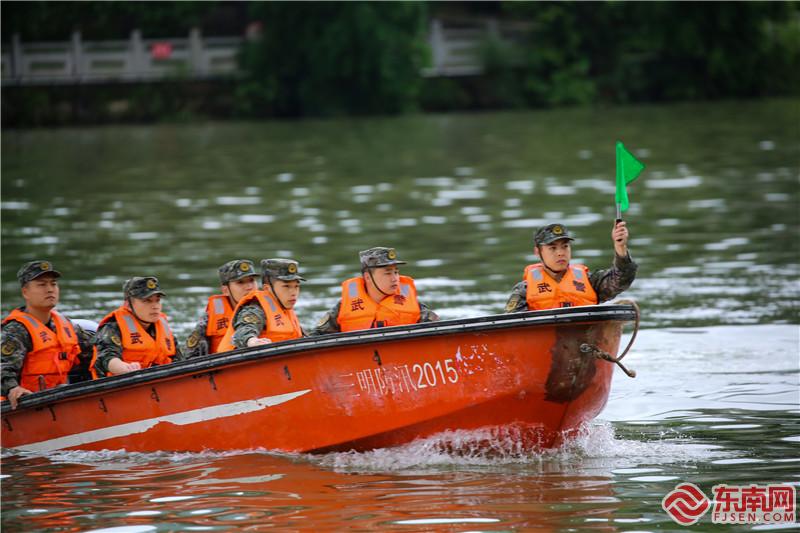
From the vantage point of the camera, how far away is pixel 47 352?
437 inches

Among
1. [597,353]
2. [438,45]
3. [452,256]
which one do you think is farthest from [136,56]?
[597,353]

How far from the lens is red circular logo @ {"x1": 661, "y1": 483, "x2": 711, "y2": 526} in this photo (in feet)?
27.7

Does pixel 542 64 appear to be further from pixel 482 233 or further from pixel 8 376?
pixel 8 376

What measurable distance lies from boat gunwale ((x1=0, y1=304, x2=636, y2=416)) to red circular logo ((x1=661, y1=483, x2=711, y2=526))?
4.16 feet

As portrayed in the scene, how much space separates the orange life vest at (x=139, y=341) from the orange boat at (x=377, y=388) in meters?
0.41

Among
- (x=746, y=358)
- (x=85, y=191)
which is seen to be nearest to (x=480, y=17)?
(x=85, y=191)

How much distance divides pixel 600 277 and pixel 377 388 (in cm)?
198

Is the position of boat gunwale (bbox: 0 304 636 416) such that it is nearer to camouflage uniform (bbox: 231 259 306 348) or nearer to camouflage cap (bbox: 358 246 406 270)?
camouflage uniform (bbox: 231 259 306 348)

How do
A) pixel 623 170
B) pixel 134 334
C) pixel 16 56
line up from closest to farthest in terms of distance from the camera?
pixel 623 170 < pixel 134 334 < pixel 16 56

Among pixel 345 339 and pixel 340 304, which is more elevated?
pixel 340 304

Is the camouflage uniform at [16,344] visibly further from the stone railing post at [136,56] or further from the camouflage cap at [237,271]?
the stone railing post at [136,56]

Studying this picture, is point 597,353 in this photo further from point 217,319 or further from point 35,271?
point 35,271

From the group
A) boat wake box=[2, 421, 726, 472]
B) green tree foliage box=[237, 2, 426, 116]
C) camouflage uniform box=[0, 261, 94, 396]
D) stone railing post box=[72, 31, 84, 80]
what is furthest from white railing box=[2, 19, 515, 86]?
boat wake box=[2, 421, 726, 472]

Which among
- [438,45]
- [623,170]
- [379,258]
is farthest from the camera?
[438,45]
